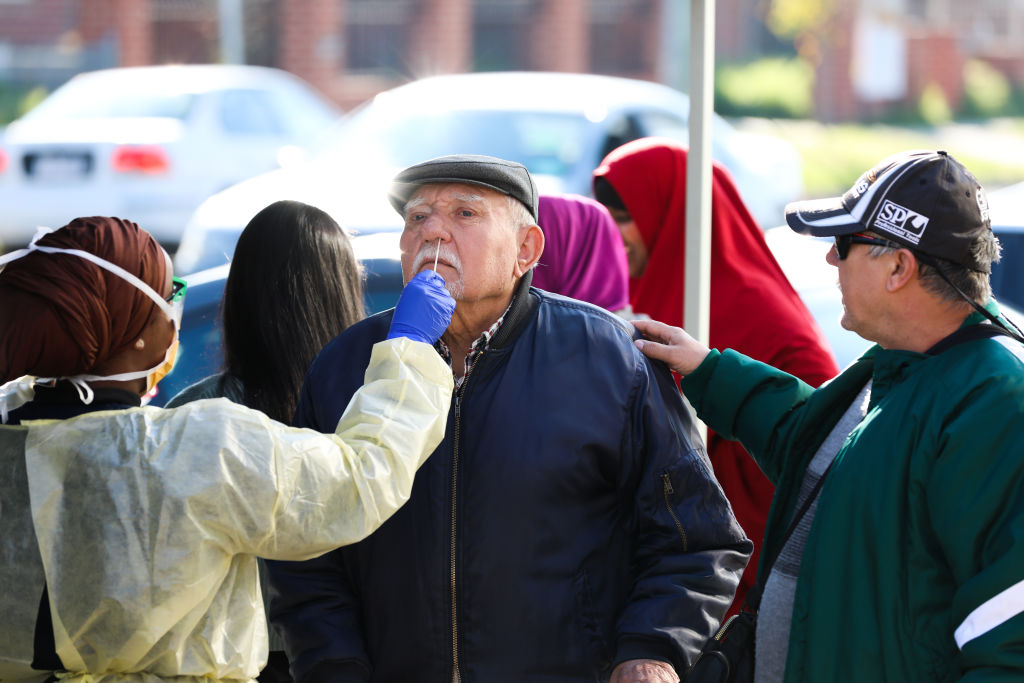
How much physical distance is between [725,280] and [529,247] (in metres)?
1.00

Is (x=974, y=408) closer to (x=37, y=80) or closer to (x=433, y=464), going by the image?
(x=433, y=464)

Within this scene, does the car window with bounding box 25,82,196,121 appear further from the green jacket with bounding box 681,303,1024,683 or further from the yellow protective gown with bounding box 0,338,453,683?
the green jacket with bounding box 681,303,1024,683

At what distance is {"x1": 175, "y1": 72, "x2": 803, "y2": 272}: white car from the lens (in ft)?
23.0

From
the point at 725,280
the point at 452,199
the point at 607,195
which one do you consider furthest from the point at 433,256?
the point at 607,195

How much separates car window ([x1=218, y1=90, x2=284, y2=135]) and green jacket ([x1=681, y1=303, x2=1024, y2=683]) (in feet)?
33.9

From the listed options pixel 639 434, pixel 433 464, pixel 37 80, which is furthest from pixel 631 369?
pixel 37 80

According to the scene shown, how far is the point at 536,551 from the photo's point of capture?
2186 mm

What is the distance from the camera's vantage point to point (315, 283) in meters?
2.75

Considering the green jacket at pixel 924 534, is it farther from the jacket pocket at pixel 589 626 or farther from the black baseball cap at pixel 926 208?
the jacket pocket at pixel 589 626

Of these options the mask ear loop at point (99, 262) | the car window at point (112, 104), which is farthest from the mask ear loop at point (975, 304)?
the car window at point (112, 104)

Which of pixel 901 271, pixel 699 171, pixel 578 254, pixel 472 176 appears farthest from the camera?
pixel 578 254

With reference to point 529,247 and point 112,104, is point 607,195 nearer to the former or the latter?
point 529,247

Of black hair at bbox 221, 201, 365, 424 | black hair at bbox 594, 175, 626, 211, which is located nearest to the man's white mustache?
black hair at bbox 221, 201, 365, 424

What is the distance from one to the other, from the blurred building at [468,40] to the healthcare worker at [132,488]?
17593 millimetres
